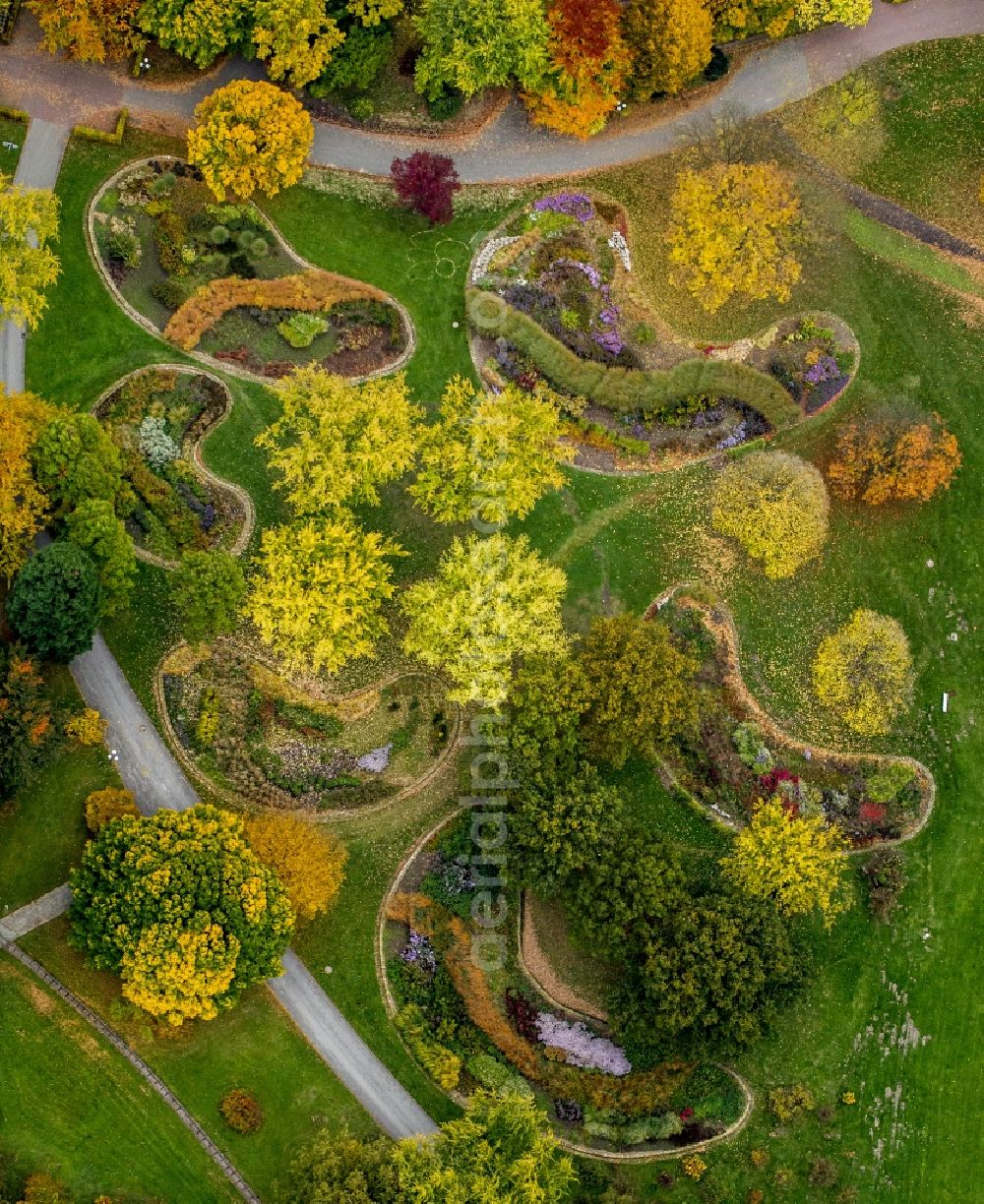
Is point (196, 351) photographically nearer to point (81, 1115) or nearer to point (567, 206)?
point (567, 206)

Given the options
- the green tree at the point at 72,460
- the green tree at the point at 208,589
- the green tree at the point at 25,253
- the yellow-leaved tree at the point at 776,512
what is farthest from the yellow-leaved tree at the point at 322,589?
the yellow-leaved tree at the point at 776,512

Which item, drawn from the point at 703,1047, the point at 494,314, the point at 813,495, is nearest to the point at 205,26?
the point at 494,314

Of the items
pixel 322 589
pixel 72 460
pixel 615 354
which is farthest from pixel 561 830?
pixel 72 460

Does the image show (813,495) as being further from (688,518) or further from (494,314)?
(494,314)

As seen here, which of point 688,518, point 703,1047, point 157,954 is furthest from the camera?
point 688,518

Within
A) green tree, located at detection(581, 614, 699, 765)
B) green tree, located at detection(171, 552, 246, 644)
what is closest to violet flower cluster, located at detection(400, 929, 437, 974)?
green tree, located at detection(581, 614, 699, 765)

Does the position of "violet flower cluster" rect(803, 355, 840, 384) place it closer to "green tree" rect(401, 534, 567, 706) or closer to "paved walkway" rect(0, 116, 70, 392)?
"green tree" rect(401, 534, 567, 706)

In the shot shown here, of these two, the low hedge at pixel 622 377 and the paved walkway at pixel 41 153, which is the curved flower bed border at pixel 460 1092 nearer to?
the low hedge at pixel 622 377
